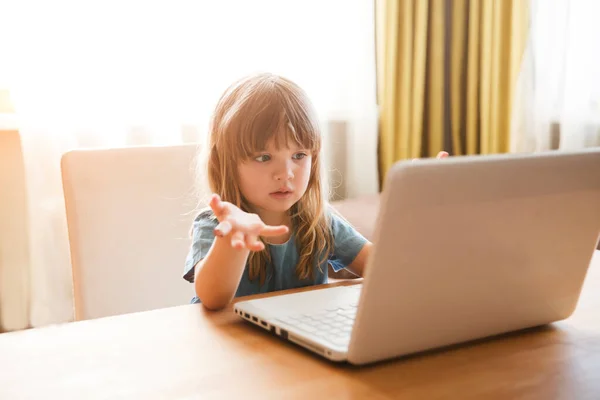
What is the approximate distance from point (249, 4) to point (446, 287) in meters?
1.86

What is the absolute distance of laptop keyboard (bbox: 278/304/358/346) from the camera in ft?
2.51

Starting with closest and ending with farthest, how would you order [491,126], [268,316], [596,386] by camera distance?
[596,386] → [268,316] → [491,126]

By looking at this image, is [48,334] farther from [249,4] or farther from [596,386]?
[249,4]

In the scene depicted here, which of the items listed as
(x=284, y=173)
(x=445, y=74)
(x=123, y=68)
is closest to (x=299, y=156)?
(x=284, y=173)

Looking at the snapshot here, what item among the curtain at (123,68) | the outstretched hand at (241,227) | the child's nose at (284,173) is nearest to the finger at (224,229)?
the outstretched hand at (241,227)

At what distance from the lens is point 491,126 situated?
2.59 m

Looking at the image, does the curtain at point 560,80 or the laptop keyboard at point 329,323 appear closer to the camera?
the laptop keyboard at point 329,323

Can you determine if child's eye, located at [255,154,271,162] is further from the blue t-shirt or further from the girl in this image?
the blue t-shirt

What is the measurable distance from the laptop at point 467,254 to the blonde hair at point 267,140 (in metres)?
0.40

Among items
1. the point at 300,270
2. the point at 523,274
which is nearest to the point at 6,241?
the point at 300,270

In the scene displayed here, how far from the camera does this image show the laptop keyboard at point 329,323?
765mm

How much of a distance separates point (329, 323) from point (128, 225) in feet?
2.12

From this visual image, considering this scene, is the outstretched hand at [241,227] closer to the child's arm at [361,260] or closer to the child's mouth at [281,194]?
the child's mouth at [281,194]

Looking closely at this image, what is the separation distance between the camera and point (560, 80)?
2.38 metres
